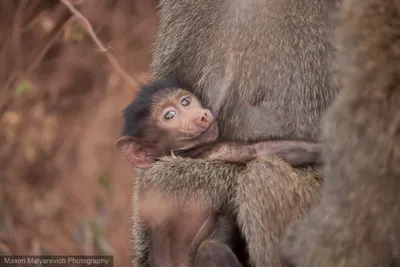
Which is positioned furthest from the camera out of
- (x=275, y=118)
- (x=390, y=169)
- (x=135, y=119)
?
(x=135, y=119)

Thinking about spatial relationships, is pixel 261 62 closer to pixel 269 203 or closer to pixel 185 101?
pixel 185 101

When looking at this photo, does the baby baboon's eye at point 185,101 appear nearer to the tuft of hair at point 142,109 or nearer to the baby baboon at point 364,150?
the tuft of hair at point 142,109

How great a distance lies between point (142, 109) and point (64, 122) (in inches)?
72.0

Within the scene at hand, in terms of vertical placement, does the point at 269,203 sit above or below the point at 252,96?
below

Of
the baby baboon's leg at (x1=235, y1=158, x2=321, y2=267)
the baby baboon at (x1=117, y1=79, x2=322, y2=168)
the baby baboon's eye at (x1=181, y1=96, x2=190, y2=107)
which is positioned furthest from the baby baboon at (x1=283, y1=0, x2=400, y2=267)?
the baby baboon's eye at (x1=181, y1=96, x2=190, y2=107)

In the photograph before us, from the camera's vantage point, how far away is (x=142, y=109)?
7.49 ft

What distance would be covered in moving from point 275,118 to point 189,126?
0.21 metres

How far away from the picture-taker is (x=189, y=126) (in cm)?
223

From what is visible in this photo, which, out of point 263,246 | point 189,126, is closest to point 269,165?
point 263,246

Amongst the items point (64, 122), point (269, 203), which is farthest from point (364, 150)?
point (64, 122)

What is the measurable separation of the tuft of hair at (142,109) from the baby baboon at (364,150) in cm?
68

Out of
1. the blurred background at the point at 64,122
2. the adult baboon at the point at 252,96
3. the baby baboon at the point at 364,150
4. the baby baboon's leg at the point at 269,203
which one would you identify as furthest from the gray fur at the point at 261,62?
the blurred background at the point at 64,122

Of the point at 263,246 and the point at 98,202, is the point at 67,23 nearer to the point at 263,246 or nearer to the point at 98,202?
the point at 98,202

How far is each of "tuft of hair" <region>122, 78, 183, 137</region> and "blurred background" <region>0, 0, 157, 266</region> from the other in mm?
1496
